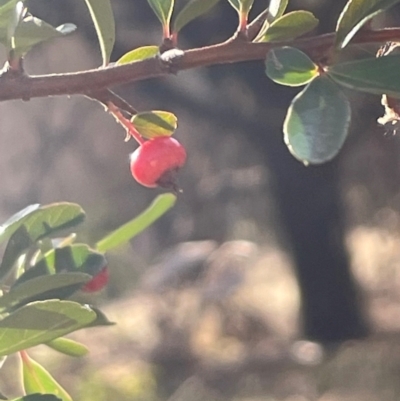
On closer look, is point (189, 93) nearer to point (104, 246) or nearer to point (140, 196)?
point (140, 196)

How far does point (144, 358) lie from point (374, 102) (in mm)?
1081

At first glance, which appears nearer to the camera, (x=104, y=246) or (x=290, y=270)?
(x=104, y=246)

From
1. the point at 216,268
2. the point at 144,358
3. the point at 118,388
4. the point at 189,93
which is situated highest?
the point at 189,93

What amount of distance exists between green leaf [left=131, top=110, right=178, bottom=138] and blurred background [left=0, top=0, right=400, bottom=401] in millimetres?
1482

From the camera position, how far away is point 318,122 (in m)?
0.32

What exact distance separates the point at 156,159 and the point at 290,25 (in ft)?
0.50

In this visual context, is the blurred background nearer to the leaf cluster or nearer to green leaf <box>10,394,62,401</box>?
the leaf cluster

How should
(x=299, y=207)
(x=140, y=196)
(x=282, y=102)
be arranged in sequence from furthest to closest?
(x=140, y=196) < (x=299, y=207) < (x=282, y=102)

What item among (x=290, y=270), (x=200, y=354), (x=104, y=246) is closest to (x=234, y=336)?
(x=200, y=354)

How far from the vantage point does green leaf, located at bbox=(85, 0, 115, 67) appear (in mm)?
465

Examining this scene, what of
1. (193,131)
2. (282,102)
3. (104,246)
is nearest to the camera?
(104,246)

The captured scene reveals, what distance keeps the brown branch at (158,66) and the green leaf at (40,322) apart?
126 millimetres

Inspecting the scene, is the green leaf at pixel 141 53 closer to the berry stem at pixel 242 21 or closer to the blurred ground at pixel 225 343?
the berry stem at pixel 242 21

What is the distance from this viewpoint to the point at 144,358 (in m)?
2.23
